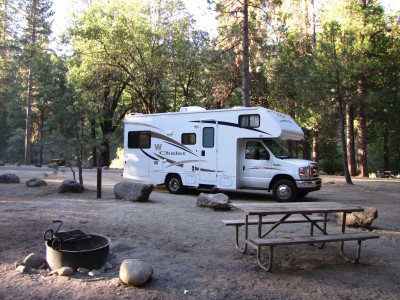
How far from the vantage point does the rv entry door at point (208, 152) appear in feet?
40.7

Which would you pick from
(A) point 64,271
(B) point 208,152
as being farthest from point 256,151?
(A) point 64,271

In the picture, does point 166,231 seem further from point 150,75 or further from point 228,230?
point 150,75

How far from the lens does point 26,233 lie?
20.9 ft

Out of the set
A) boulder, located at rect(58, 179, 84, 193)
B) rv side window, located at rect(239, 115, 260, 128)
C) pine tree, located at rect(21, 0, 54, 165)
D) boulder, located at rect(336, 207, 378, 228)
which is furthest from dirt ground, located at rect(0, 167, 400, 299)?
pine tree, located at rect(21, 0, 54, 165)

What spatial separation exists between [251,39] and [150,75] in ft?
27.1

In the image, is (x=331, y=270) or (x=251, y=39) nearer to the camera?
(x=331, y=270)

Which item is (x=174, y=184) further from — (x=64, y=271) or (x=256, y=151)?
(x=64, y=271)

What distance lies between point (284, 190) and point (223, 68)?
1287cm

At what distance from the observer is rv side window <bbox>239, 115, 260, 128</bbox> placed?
11.7 meters

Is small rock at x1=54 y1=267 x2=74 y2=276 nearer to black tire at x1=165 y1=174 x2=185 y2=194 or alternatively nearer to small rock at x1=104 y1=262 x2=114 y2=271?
small rock at x1=104 y1=262 x2=114 y2=271

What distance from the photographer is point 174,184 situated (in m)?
13.5

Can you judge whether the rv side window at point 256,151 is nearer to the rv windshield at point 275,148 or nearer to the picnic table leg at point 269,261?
the rv windshield at point 275,148

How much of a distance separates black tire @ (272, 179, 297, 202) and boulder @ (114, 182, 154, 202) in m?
3.80

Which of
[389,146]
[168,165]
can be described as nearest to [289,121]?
[168,165]
